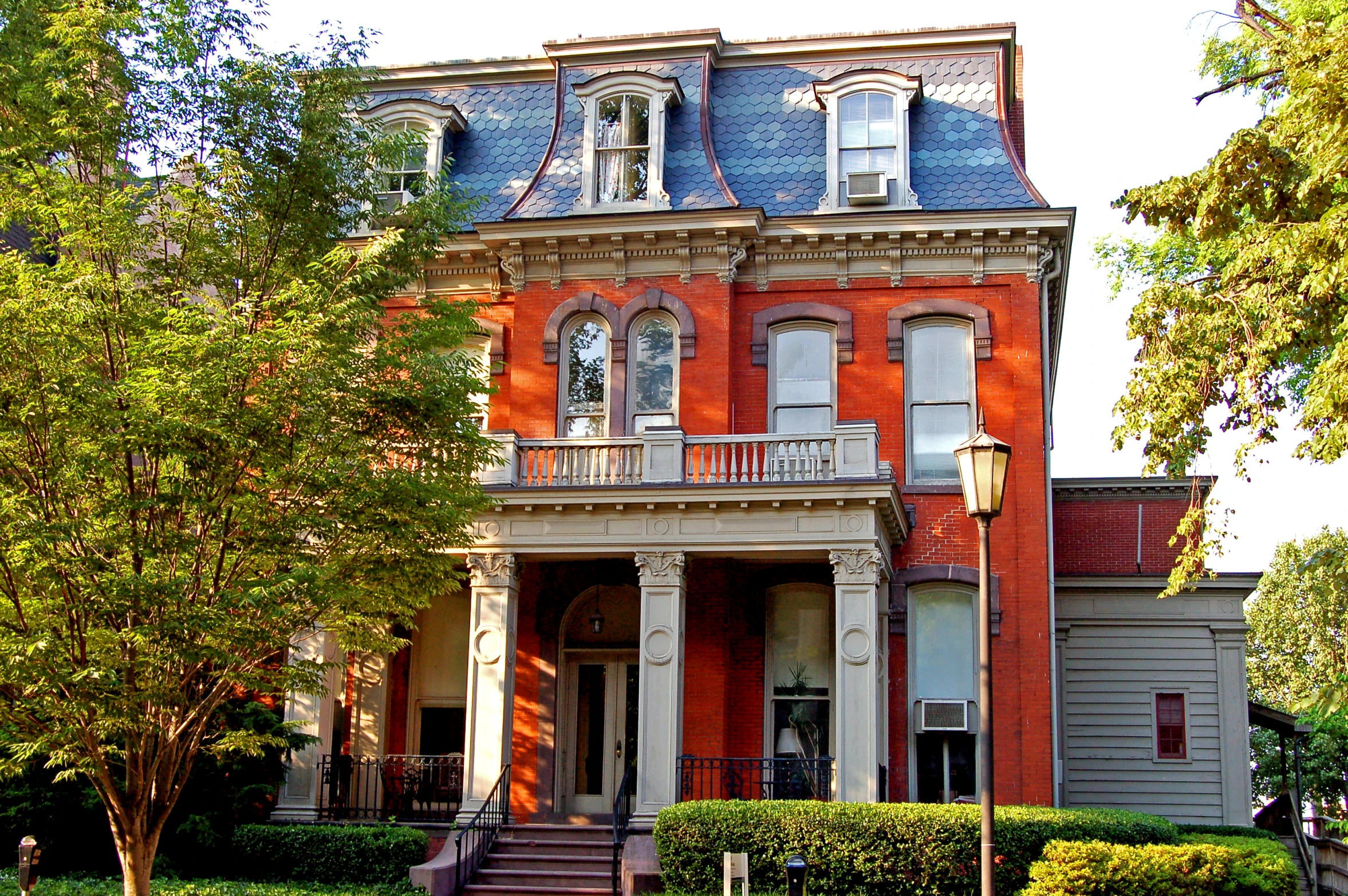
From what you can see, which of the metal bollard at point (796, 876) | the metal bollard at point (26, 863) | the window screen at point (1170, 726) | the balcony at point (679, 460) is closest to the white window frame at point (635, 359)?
the balcony at point (679, 460)

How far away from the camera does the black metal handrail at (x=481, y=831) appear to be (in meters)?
16.0

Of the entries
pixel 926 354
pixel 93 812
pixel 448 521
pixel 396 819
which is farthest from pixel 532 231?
pixel 93 812

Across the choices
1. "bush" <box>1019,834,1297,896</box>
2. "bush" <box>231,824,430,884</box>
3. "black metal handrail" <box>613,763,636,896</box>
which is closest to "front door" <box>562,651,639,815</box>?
"black metal handrail" <box>613,763,636,896</box>

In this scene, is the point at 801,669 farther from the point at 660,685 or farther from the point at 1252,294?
the point at 1252,294

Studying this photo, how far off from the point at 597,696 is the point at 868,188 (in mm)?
9317

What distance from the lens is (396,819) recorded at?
60.8 feet

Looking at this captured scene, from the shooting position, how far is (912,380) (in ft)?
67.1

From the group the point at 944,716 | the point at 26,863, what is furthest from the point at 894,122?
the point at 26,863

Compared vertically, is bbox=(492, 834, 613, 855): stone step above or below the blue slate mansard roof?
below

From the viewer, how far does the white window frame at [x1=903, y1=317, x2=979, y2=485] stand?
1998cm

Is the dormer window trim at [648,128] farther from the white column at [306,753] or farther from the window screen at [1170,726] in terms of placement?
the window screen at [1170,726]

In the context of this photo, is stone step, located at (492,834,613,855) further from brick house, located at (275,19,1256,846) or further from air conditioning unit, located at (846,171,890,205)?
air conditioning unit, located at (846,171,890,205)

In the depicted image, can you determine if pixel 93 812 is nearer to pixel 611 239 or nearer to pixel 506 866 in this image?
pixel 506 866

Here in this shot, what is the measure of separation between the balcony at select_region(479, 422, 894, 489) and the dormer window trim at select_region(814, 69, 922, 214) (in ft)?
15.6
